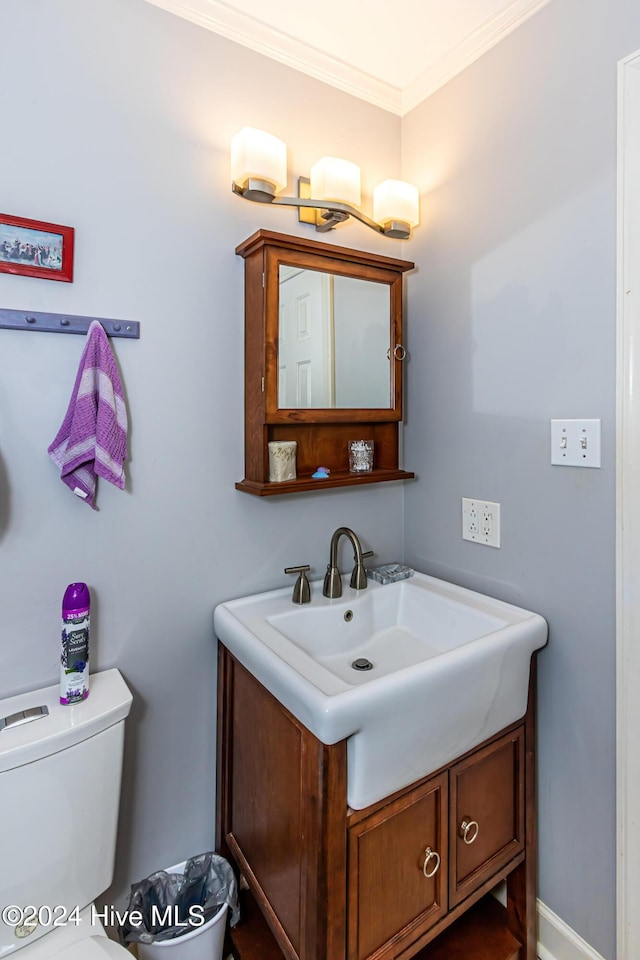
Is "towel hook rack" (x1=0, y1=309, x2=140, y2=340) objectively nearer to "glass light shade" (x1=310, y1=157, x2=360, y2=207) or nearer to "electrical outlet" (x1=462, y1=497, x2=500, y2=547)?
"glass light shade" (x1=310, y1=157, x2=360, y2=207)

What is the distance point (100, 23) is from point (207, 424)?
3.07 ft

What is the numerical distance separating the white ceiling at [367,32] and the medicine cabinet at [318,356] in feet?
1.87

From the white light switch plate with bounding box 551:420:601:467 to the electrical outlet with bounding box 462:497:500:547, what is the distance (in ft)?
0.75

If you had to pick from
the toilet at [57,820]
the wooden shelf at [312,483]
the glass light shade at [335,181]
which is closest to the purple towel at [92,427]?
the wooden shelf at [312,483]

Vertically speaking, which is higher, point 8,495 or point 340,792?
point 8,495

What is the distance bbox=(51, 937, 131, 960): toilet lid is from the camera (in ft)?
2.85

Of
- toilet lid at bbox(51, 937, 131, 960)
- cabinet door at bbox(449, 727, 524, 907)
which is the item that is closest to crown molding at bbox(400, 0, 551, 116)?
cabinet door at bbox(449, 727, 524, 907)

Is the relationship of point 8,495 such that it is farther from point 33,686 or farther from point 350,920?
point 350,920

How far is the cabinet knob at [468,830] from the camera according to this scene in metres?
1.08

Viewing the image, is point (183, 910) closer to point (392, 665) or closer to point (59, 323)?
point (392, 665)

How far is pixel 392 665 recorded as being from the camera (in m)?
1.28

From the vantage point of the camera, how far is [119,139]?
3.73ft

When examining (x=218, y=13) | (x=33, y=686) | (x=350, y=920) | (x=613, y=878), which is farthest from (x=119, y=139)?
(x=613, y=878)

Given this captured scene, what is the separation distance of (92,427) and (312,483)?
55 centimetres
